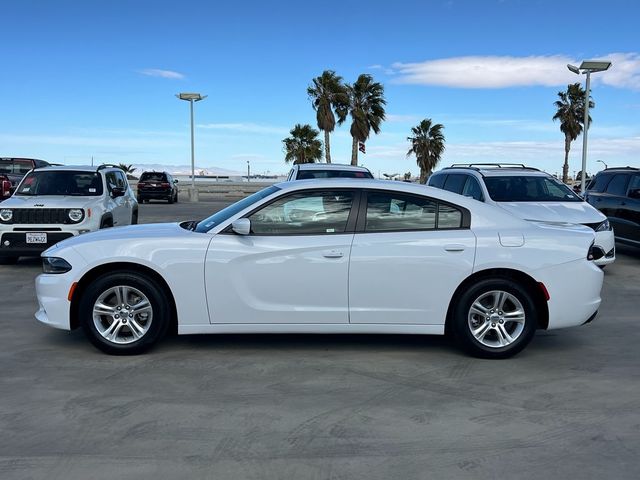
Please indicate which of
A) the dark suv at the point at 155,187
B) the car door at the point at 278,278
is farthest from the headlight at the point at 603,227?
the dark suv at the point at 155,187

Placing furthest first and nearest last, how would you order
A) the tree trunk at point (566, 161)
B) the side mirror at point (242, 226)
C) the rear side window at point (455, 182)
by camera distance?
the tree trunk at point (566, 161) → the rear side window at point (455, 182) → the side mirror at point (242, 226)

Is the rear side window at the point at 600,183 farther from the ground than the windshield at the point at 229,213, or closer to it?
farther from the ground

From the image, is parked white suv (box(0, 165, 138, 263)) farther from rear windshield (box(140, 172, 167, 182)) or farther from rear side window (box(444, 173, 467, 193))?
rear windshield (box(140, 172, 167, 182))

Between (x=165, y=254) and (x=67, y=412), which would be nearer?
(x=67, y=412)

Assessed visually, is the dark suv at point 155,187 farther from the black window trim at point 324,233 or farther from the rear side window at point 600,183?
the black window trim at point 324,233

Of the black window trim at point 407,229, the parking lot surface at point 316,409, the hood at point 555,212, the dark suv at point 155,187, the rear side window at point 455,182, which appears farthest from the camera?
the dark suv at point 155,187

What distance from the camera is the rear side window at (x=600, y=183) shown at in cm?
1298

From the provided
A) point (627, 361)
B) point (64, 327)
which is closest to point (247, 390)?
point (64, 327)

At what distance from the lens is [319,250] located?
5.39 metres

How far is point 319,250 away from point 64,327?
232 cm

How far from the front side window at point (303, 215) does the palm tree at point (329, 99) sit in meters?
39.9

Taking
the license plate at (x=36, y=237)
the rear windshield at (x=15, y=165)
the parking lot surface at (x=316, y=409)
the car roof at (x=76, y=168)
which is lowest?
the parking lot surface at (x=316, y=409)

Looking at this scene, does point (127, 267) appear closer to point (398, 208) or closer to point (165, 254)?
point (165, 254)

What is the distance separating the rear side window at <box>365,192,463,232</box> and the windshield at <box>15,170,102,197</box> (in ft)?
23.5
